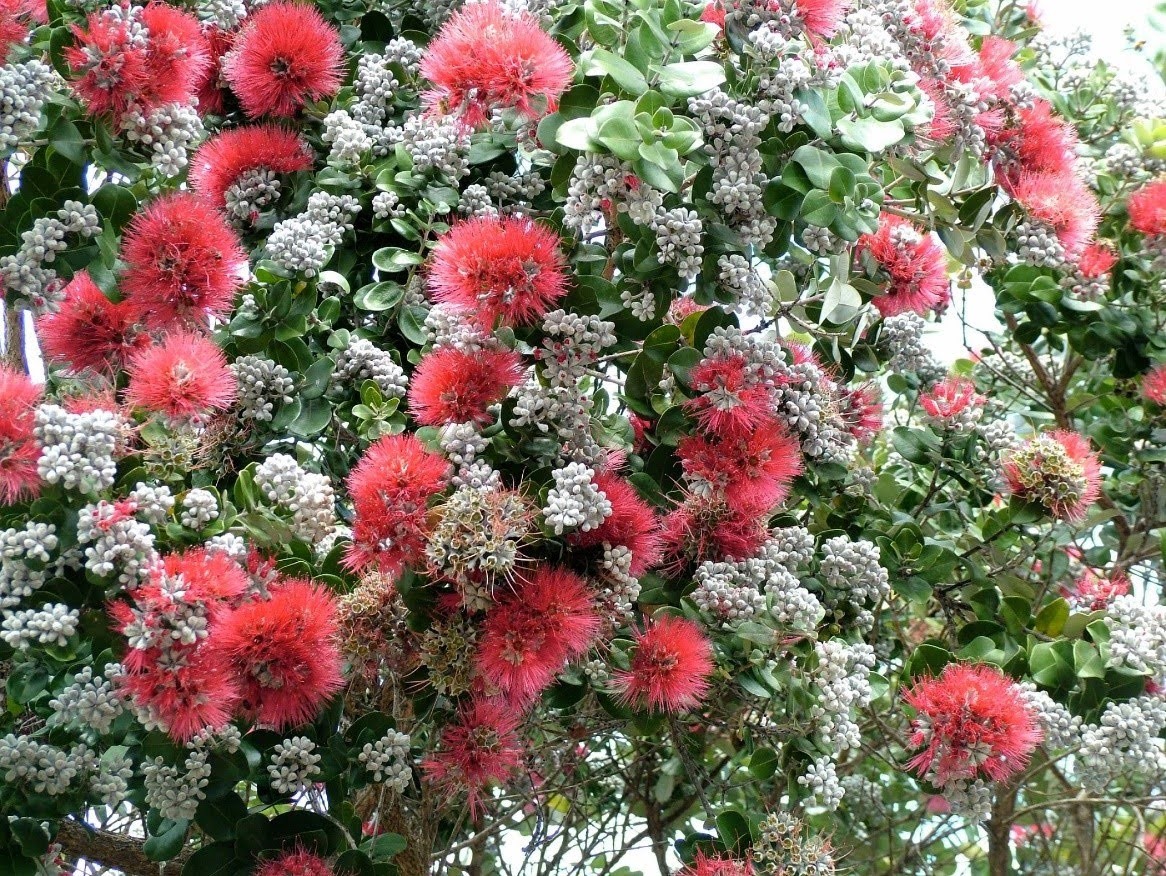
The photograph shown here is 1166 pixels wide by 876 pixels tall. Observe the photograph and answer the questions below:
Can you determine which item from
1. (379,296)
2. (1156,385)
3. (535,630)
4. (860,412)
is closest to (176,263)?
(379,296)

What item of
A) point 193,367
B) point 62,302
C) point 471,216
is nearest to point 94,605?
point 193,367

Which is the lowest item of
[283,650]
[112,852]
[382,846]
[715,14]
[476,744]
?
[112,852]

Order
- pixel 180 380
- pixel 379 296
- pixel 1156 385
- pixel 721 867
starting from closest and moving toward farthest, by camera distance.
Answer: pixel 180 380 < pixel 721 867 < pixel 379 296 < pixel 1156 385

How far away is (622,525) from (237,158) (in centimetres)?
76

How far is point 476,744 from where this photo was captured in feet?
4.71

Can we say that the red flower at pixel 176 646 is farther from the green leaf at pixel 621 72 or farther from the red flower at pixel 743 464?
the green leaf at pixel 621 72

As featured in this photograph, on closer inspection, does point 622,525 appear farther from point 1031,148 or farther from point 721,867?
point 1031,148

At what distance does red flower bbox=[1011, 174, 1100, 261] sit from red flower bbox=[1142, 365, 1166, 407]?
347 mm

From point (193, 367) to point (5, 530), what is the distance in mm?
257

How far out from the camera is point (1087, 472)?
5.81 feet

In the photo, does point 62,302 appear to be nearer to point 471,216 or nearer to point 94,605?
point 94,605

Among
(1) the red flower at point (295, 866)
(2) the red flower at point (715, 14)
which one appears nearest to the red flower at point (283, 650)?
(1) the red flower at point (295, 866)

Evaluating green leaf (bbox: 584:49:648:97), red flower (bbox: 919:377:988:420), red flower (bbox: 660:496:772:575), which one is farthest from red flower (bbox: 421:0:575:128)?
red flower (bbox: 919:377:988:420)

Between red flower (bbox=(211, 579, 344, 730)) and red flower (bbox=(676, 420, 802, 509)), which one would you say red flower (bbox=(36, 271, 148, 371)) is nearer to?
red flower (bbox=(211, 579, 344, 730))
